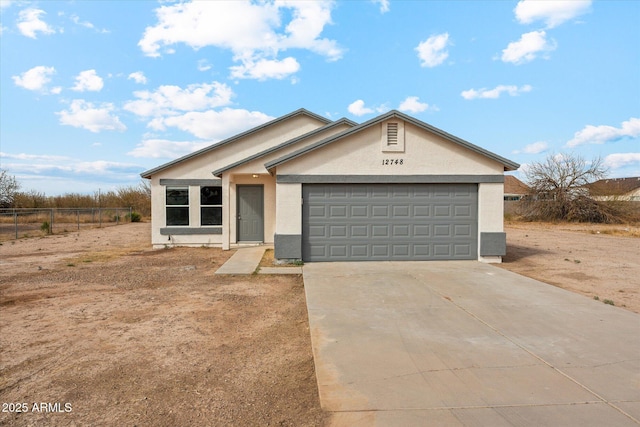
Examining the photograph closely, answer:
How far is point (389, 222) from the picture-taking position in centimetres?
1244

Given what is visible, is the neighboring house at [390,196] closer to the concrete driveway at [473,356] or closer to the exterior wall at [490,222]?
the exterior wall at [490,222]

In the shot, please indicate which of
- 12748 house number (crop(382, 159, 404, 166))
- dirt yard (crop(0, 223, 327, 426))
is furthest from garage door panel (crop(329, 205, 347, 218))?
dirt yard (crop(0, 223, 327, 426))

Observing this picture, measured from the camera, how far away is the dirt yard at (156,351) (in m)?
3.89

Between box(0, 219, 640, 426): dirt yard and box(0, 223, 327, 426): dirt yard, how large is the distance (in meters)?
0.02

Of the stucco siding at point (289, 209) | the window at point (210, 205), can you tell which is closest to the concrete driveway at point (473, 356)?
the stucco siding at point (289, 209)

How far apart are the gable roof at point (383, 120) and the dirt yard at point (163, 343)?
→ 328cm

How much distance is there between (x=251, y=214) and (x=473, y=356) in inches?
521

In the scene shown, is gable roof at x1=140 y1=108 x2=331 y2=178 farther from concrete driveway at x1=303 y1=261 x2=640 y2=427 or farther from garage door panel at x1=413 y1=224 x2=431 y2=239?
concrete driveway at x1=303 y1=261 x2=640 y2=427

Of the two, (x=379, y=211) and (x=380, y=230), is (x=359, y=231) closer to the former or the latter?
(x=380, y=230)

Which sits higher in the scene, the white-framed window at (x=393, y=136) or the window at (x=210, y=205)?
the white-framed window at (x=393, y=136)

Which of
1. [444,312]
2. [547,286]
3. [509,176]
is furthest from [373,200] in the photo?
[509,176]

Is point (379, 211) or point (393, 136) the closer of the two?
point (393, 136)

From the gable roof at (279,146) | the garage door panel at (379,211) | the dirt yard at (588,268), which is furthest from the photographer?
the gable roof at (279,146)

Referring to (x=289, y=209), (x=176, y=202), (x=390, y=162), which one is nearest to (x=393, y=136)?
(x=390, y=162)
